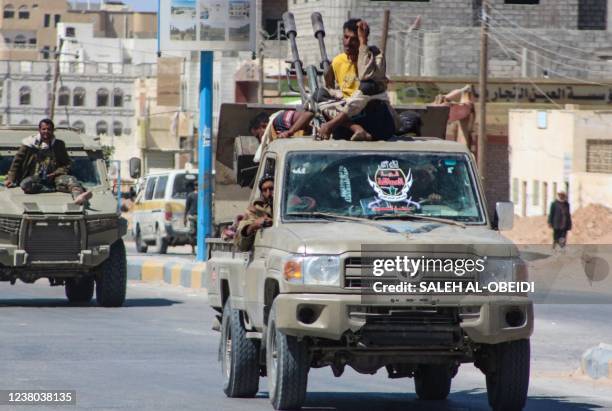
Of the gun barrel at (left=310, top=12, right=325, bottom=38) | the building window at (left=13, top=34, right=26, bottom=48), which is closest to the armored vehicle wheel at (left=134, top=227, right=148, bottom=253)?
the gun barrel at (left=310, top=12, right=325, bottom=38)

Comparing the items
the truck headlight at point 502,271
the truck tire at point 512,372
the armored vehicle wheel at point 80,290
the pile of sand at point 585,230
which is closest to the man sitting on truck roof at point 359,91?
the truck headlight at point 502,271

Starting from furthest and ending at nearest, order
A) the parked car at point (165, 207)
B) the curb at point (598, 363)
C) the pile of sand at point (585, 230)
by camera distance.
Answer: the pile of sand at point (585, 230)
the parked car at point (165, 207)
the curb at point (598, 363)

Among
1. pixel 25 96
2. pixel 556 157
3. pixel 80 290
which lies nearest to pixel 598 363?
pixel 80 290

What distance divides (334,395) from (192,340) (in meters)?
4.77

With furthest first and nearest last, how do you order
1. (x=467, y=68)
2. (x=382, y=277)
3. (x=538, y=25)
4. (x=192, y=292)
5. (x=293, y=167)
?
(x=538, y=25)
(x=467, y=68)
(x=192, y=292)
(x=293, y=167)
(x=382, y=277)

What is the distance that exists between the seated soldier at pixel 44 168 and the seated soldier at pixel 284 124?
6.96 m

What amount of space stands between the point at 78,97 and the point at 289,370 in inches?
5623

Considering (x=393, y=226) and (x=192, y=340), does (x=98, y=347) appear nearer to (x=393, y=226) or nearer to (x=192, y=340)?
(x=192, y=340)

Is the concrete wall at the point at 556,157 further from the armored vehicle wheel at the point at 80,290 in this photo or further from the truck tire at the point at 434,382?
the truck tire at the point at 434,382

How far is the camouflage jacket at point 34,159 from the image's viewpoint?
20234 mm

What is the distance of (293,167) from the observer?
36.2 feet

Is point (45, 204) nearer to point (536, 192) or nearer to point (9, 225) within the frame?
point (9, 225)

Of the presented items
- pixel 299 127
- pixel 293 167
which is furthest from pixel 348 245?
pixel 299 127

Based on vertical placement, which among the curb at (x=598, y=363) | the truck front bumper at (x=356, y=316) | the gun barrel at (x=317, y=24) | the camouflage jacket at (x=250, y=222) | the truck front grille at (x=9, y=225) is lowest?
the curb at (x=598, y=363)
